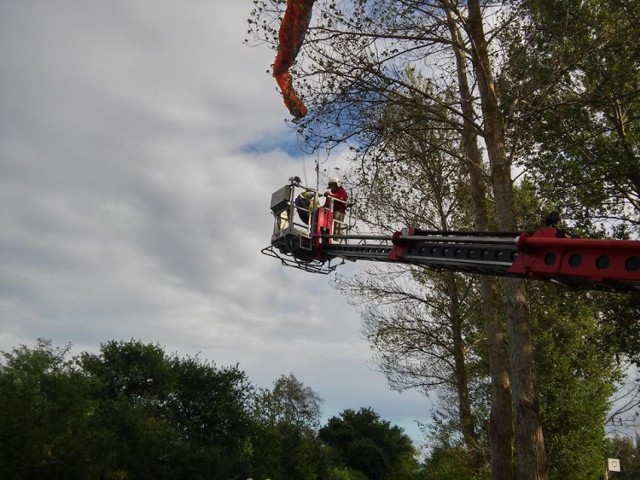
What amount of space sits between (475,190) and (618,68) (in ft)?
12.9

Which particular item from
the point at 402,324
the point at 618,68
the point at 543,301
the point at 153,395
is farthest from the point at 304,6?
the point at 153,395

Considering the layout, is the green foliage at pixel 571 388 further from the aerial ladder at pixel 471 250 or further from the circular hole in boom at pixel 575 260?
the circular hole in boom at pixel 575 260

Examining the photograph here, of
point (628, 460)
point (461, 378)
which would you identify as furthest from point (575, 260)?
point (628, 460)

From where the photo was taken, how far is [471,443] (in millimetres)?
20609

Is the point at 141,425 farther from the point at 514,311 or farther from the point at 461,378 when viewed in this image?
the point at 514,311

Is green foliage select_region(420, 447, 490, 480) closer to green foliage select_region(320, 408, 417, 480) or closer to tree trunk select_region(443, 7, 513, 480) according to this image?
tree trunk select_region(443, 7, 513, 480)

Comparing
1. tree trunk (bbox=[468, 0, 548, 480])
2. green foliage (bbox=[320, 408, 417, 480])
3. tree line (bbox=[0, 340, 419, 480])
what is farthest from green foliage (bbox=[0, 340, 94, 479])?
green foliage (bbox=[320, 408, 417, 480])

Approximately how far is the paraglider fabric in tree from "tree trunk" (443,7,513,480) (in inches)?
115

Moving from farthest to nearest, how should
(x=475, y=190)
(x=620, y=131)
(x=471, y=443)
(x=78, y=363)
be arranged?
(x=78, y=363) < (x=471, y=443) < (x=620, y=131) < (x=475, y=190)

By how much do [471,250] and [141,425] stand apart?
23455 mm

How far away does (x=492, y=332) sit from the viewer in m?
14.1

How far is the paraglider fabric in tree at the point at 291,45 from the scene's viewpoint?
11.1 m

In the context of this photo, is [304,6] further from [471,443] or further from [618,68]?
[471,443]

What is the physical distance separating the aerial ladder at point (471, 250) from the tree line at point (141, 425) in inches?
460
